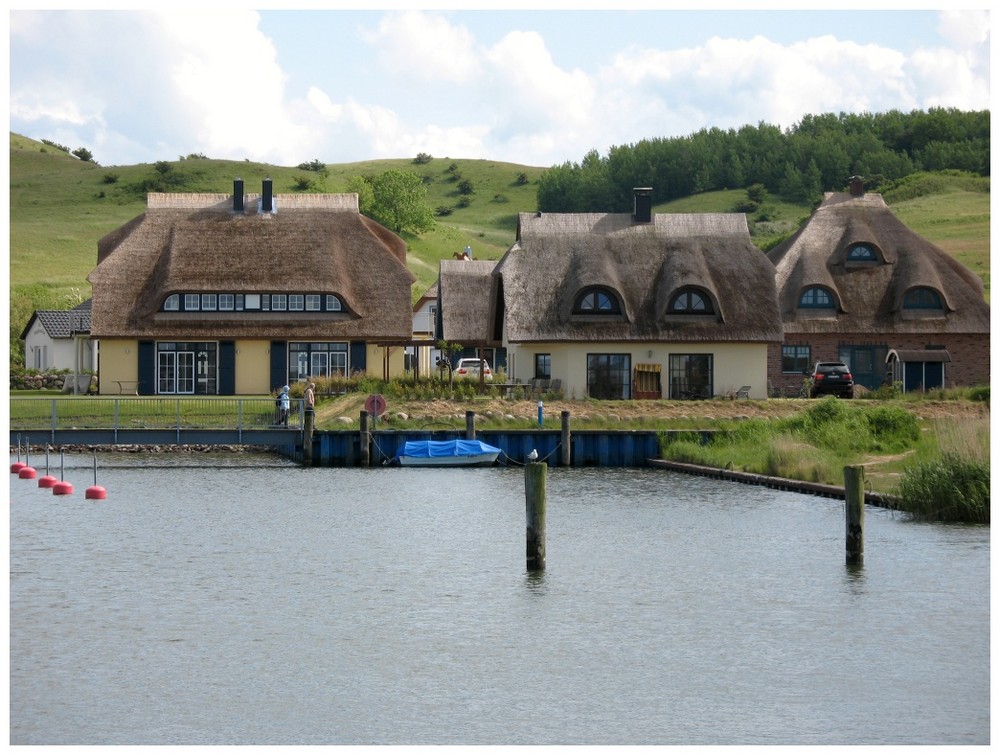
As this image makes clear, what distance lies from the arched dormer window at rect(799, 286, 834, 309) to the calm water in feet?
95.9

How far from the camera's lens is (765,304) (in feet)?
212

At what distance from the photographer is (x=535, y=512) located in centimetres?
2812

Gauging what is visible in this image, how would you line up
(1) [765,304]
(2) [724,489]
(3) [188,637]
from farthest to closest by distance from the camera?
(1) [765,304] < (2) [724,489] < (3) [188,637]

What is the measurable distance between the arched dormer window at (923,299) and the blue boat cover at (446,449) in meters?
25.8

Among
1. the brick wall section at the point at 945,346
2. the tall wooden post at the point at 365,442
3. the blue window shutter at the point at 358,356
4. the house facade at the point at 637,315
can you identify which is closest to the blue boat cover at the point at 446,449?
the tall wooden post at the point at 365,442

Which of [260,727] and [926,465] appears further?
[926,465]

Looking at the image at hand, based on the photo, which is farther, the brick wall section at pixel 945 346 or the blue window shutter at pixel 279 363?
the blue window shutter at pixel 279 363

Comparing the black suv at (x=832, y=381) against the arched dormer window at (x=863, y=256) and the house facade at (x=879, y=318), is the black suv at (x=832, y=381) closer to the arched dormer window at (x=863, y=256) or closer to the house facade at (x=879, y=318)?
the house facade at (x=879, y=318)

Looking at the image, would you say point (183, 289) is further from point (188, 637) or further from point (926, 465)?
point (188, 637)

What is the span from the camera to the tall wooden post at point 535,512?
2723 centimetres

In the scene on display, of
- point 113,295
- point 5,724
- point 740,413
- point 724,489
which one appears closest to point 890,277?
point 740,413

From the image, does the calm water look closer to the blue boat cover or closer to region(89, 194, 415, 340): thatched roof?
the blue boat cover

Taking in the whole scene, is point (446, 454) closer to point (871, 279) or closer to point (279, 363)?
point (279, 363)

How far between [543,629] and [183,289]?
48434 mm
